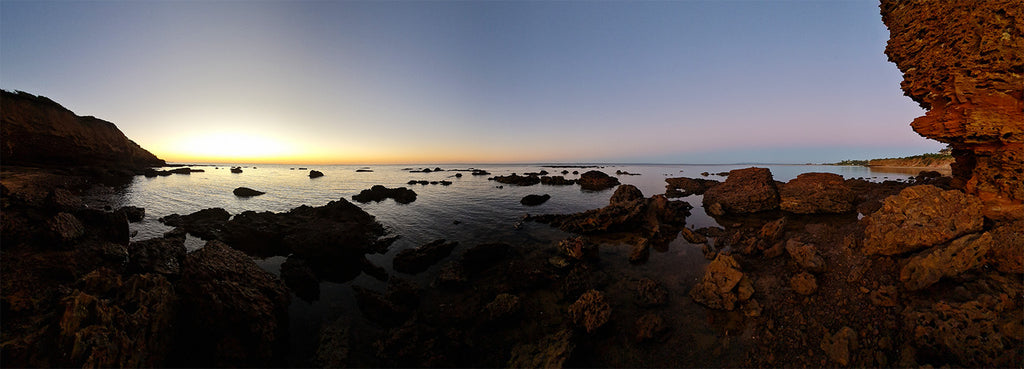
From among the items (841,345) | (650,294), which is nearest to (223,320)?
(650,294)

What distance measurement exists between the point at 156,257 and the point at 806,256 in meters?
25.9

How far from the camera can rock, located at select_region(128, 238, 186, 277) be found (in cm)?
1057

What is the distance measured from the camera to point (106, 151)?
58.9 m

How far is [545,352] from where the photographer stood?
25.3 ft

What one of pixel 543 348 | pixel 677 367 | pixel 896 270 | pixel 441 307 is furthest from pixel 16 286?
pixel 896 270

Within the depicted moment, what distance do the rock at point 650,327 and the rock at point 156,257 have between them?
1700cm

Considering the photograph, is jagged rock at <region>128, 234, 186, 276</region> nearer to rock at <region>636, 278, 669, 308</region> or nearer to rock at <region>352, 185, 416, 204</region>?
rock at <region>636, 278, 669, 308</region>

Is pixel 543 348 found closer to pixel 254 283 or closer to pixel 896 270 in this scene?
pixel 254 283

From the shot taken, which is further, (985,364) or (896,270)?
(896,270)

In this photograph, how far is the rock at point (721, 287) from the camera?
944 centimetres

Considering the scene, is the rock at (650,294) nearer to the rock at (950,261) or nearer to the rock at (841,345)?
the rock at (841,345)

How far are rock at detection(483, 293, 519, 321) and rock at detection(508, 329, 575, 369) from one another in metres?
1.31

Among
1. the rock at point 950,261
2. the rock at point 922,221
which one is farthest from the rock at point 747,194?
the rock at point 950,261

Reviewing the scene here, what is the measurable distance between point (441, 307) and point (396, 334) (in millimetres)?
2325
